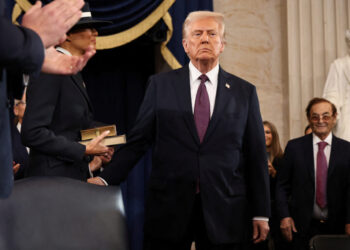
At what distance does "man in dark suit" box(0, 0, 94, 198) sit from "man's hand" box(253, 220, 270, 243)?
1421 millimetres

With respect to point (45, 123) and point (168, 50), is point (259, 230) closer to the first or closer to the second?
point (45, 123)

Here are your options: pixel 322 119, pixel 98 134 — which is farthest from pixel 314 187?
pixel 98 134

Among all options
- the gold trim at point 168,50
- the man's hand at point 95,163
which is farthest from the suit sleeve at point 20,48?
the gold trim at point 168,50

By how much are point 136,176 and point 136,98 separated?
29.3 inches

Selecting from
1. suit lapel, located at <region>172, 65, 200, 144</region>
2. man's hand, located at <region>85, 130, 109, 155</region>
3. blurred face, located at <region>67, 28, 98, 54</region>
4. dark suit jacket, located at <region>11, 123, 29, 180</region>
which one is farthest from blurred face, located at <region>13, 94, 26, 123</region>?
suit lapel, located at <region>172, 65, 200, 144</region>

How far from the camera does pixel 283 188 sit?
406 cm

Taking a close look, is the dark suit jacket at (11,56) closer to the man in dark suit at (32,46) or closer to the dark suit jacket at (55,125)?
the man in dark suit at (32,46)

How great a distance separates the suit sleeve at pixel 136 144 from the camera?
8.68 ft

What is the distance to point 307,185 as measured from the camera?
3.93m

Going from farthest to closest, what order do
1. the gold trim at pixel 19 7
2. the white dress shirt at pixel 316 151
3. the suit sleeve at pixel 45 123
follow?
the gold trim at pixel 19 7
the white dress shirt at pixel 316 151
the suit sleeve at pixel 45 123

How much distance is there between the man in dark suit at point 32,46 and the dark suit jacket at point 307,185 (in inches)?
107

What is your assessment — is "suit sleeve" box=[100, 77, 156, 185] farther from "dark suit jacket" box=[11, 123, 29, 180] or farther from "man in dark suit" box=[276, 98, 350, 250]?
"man in dark suit" box=[276, 98, 350, 250]

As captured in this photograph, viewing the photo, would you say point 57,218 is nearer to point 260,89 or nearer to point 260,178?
point 260,178

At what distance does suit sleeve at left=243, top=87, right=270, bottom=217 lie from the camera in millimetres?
2598
